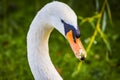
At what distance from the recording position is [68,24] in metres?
2.19

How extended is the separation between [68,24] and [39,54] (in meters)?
0.38

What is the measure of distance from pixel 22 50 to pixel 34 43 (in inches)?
72.3

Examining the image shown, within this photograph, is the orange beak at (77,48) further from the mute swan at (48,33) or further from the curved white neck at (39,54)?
the curved white neck at (39,54)

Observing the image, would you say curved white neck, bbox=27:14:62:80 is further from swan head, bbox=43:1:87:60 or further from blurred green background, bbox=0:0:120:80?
blurred green background, bbox=0:0:120:80

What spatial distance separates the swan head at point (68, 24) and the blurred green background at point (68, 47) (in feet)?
4.71

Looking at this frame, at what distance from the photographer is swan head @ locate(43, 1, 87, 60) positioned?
218cm

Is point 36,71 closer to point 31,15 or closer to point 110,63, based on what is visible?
point 110,63

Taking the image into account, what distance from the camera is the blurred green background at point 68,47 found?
13.0 ft

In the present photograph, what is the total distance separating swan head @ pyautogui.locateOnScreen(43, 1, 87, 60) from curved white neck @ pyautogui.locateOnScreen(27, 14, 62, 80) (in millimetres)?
173

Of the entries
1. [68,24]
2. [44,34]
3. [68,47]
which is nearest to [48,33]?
[44,34]

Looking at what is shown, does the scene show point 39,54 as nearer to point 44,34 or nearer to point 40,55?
point 40,55

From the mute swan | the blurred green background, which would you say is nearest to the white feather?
the mute swan

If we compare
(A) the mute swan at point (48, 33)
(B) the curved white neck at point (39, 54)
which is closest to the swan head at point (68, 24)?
(A) the mute swan at point (48, 33)

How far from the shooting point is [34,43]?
2498 mm
